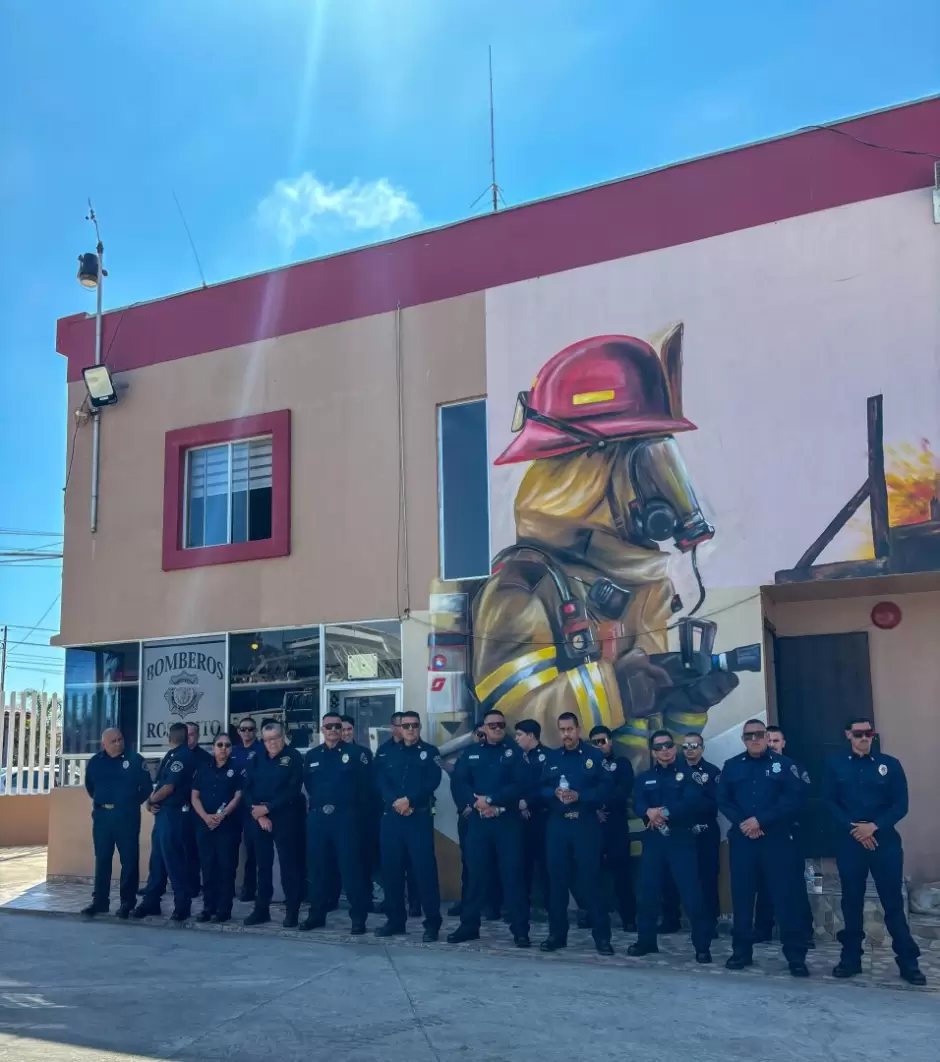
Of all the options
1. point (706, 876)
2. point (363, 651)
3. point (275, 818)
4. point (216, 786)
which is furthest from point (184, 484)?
point (706, 876)

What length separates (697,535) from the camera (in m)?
10.4

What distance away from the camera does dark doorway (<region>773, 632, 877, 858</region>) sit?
10.9m

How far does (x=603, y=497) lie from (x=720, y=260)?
98.9 inches

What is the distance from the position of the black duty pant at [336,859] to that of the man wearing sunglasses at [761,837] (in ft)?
10.6

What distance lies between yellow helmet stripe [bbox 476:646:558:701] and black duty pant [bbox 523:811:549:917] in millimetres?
1643

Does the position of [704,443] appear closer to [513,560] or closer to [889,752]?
[513,560]

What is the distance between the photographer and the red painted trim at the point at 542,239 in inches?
400

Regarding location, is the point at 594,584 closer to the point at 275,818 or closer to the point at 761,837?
the point at 761,837

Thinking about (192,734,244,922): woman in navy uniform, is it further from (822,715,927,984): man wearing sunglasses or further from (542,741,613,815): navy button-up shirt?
(822,715,927,984): man wearing sunglasses

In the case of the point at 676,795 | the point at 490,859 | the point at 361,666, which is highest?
the point at 361,666

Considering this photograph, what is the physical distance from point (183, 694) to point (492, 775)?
4.83 m

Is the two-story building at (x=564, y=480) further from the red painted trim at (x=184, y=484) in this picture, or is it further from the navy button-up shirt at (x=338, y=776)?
the navy button-up shirt at (x=338, y=776)

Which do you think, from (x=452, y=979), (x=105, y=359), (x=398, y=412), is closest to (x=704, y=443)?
(x=398, y=412)

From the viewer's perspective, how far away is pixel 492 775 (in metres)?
9.55
